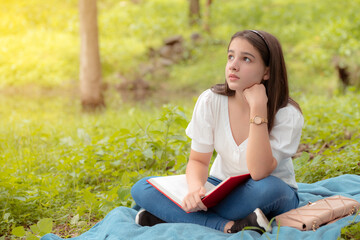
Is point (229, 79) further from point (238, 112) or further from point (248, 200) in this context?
point (248, 200)

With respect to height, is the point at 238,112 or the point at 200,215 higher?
the point at 238,112

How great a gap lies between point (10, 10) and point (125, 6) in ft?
13.7

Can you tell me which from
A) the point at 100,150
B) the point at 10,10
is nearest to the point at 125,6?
the point at 10,10

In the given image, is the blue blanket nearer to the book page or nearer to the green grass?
the book page

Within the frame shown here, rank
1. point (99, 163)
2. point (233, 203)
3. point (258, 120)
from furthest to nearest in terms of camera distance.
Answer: point (99, 163) → point (233, 203) → point (258, 120)

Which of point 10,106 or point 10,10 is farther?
point 10,10

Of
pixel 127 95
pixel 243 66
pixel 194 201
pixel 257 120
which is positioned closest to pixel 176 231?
pixel 194 201

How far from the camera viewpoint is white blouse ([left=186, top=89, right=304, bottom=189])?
2459mm

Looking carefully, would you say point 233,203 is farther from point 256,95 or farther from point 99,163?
point 99,163

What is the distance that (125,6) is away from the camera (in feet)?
54.1

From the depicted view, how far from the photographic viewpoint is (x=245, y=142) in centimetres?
253

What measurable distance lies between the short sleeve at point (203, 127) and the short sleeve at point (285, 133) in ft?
1.22

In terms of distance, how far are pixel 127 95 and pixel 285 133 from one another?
8.37 metres

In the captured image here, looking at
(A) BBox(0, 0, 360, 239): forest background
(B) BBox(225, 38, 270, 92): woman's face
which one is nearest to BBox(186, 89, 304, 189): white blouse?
(B) BBox(225, 38, 270, 92): woman's face
